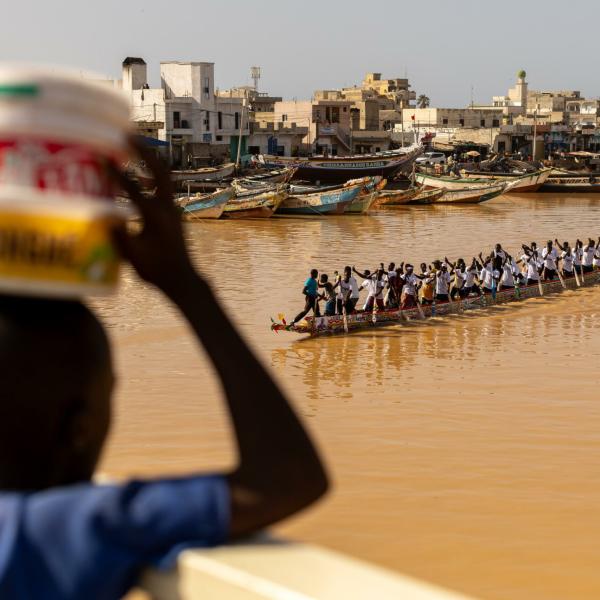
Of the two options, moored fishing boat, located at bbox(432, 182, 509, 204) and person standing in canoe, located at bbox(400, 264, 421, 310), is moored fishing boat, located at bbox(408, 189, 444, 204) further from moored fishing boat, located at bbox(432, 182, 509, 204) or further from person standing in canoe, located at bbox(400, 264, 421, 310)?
person standing in canoe, located at bbox(400, 264, 421, 310)

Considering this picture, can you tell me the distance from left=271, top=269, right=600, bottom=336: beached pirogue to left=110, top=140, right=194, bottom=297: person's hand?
45.5 ft

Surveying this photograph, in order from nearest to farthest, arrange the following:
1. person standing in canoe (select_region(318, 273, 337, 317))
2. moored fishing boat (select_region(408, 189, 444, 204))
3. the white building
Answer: person standing in canoe (select_region(318, 273, 337, 317)) → moored fishing boat (select_region(408, 189, 444, 204)) → the white building

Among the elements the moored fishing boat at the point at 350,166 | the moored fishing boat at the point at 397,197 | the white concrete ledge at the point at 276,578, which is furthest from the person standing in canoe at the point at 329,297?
the moored fishing boat at the point at 350,166

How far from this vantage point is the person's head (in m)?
1.23

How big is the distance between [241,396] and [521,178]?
53951 millimetres

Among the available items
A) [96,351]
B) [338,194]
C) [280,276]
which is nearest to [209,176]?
[338,194]

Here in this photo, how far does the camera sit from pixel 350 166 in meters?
52.0

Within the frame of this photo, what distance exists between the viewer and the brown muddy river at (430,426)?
22.8 ft

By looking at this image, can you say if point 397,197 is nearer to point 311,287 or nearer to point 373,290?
point 373,290

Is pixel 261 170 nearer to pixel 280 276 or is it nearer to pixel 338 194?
pixel 338 194

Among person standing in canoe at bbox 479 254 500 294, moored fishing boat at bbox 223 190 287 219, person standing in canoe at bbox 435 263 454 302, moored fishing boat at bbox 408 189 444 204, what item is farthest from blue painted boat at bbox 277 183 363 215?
person standing in canoe at bbox 435 263 454 302

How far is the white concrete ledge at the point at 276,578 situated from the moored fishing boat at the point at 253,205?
120ft

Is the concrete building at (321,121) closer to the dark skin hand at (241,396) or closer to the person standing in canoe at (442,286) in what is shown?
the person standing in canoe at (442,286)

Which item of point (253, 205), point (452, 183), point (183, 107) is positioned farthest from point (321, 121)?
point (253, 205)
